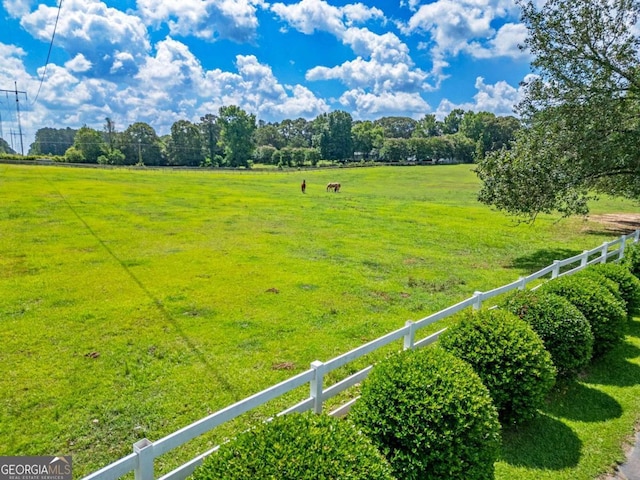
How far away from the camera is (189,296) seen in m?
8.92

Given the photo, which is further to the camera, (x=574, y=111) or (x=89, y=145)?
(x=89, y=145)

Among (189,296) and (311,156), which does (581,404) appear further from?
(311,156)

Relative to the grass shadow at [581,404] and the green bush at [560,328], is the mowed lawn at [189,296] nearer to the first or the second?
the green bush at [560,328]

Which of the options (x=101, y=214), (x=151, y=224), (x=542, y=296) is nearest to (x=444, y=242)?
(x=542, y=296)

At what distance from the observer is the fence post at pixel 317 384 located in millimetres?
3676

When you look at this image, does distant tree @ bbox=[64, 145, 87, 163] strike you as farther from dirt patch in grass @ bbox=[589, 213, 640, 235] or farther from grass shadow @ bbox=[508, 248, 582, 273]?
dirt patch in grass @ bbox=[589, 213, 640, 235]

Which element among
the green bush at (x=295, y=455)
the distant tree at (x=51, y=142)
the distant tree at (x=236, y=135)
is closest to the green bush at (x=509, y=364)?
the green bush at (x=295, y=455)

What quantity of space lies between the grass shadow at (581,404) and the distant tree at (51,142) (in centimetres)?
13731

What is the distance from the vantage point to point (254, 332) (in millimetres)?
7172

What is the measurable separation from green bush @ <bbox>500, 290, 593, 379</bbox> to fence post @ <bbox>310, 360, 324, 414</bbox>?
130 inches

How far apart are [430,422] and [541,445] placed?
87.8 inches

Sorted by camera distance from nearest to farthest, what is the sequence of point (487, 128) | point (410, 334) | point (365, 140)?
point (410, 334) < point (487, 128) < point (365, 140)
